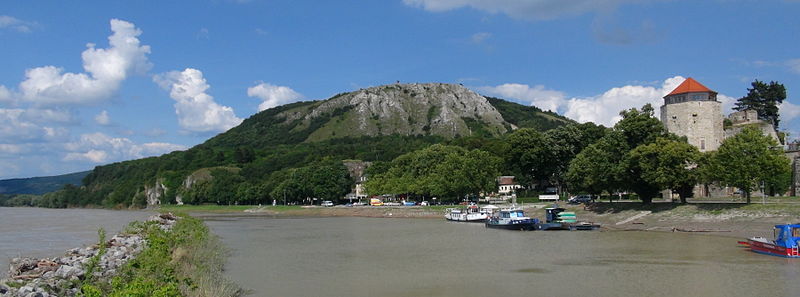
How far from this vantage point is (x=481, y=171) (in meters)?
92.0

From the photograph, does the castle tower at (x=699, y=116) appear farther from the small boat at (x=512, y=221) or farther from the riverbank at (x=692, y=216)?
the small boat at (x=512, y=221)

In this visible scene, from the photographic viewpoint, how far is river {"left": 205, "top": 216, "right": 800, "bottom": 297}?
23.4 metres

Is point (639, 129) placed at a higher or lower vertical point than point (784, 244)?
higher

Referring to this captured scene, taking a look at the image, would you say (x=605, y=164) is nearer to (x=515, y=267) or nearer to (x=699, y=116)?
(x=699, y=116)

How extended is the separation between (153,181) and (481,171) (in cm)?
13941

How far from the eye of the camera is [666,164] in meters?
57.4

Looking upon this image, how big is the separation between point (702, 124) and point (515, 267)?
59174 mm

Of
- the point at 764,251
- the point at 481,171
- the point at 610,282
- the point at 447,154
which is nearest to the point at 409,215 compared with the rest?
the point at 481,171

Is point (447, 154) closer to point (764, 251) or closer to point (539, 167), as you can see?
point (539, 167)

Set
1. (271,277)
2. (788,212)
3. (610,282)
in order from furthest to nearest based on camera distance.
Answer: (788,212) → (271,277) → (610,282)

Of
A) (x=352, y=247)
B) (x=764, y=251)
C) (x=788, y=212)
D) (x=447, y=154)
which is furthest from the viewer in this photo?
(x=447, y=154)

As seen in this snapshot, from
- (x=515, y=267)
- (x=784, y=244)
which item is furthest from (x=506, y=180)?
(x=515, y=267)

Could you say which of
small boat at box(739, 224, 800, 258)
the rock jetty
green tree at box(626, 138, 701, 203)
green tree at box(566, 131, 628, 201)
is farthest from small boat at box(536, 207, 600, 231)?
the rock jetty

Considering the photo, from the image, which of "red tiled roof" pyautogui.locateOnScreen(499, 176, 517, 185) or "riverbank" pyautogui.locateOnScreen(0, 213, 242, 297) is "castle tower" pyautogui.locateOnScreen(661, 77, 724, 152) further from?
"riverbank" pyautogui.locateOnScreen(0, 213, 242, 297)
